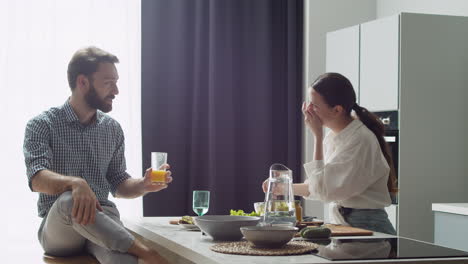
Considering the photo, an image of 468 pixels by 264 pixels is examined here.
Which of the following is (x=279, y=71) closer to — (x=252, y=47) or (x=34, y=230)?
(x=252, y=47)

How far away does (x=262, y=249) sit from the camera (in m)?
1.87

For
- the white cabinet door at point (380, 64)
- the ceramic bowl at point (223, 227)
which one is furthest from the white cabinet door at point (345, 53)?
the ceramic bowl at point (223, 227)

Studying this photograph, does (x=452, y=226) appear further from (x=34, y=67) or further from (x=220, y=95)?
(x=34, y=67)

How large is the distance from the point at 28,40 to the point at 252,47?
1.67 metres

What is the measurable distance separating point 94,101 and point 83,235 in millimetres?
862

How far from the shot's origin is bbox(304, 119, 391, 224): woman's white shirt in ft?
9.15

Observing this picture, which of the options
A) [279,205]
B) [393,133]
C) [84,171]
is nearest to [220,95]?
[393,133]

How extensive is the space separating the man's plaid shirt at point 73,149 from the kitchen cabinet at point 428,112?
1729mm

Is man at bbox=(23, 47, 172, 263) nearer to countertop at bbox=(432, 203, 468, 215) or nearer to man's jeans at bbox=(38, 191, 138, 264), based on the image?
man's jeans at bbox=(38, 191, 138, 264)

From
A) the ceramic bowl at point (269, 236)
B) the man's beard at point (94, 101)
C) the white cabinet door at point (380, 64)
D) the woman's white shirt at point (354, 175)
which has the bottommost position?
the ceramic bowl at point (269, 236)

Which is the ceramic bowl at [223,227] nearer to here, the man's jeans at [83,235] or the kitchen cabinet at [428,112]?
the man's jeans at [83,235]

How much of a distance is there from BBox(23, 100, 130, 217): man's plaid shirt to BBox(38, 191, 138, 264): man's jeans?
0.27 m

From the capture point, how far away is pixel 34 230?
14.8ft

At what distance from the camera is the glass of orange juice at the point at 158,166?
2.83 meters
